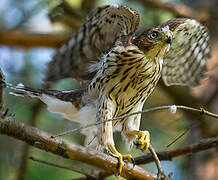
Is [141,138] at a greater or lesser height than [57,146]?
lesser

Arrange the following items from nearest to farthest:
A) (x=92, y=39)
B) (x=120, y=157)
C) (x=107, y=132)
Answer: (x=120, y=157), (x=107, y=132), (x=92, y=39)

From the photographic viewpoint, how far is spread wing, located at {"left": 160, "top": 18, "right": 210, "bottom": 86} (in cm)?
350

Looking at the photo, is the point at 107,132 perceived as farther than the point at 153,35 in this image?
No

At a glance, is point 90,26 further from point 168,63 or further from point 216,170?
point 216,170

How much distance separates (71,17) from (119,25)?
120cm

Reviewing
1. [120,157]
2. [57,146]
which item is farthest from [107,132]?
[57,146]

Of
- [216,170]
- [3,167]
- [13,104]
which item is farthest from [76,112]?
[216,170]

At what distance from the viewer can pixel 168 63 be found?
13.0 ft

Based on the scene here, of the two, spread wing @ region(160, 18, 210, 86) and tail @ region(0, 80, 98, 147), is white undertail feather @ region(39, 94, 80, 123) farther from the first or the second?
spread wing @ region(160, 18, 210, 86)

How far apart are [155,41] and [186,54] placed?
945mm

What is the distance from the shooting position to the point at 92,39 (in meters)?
4.11

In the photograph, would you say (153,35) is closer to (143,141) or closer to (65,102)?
(143,141)

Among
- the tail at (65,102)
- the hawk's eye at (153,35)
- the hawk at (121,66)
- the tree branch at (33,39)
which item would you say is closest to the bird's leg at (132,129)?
the hawk at (121,66)

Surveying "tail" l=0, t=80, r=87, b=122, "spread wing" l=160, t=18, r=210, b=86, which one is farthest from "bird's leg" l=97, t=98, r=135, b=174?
"spread wing" l=160, t=18, r=210, b=86
